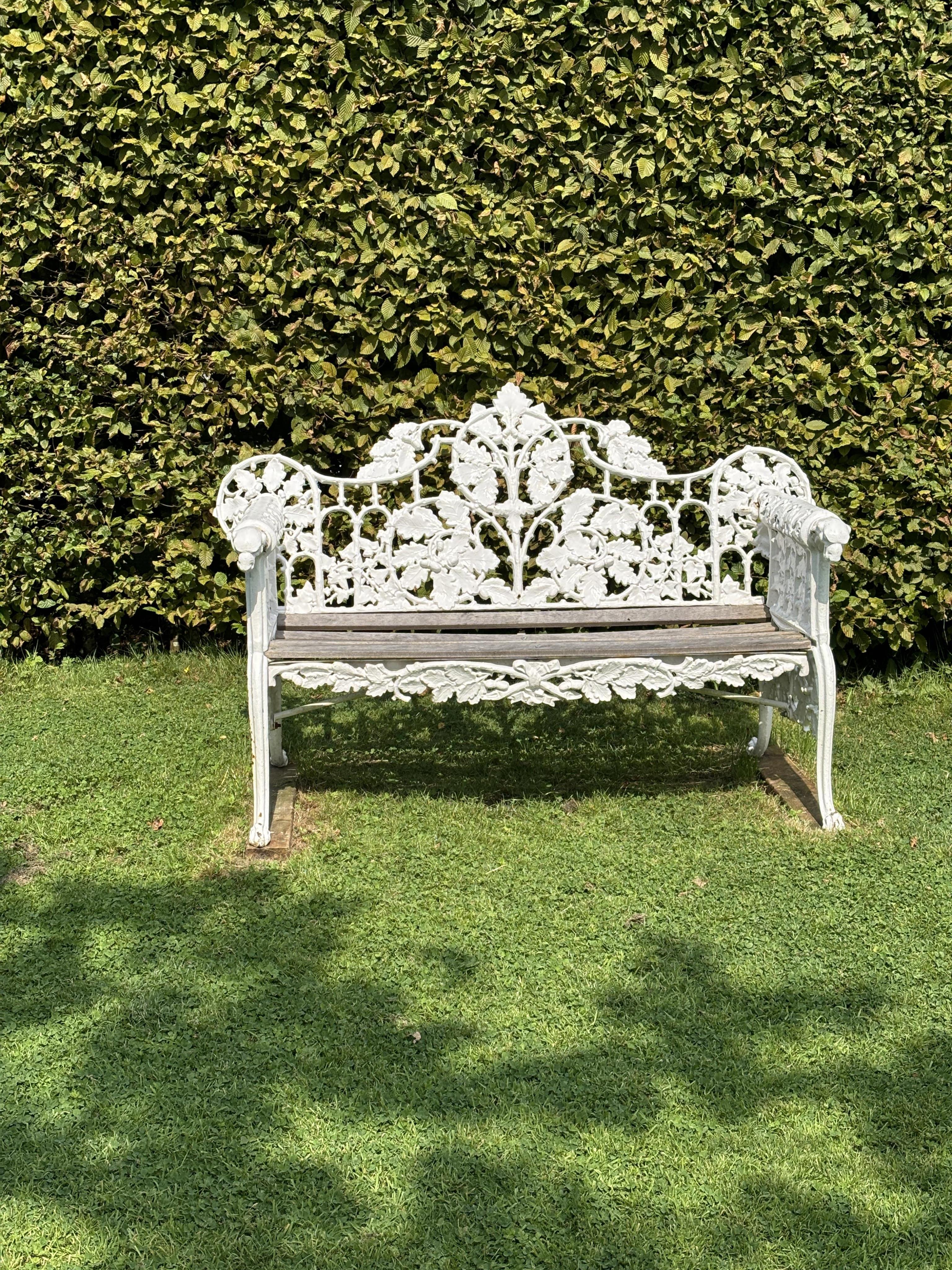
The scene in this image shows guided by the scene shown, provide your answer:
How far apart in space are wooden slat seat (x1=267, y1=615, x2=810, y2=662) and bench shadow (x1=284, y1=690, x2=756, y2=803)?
1.96ft

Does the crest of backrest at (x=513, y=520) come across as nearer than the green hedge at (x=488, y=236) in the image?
Yes

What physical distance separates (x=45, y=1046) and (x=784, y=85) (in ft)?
13.9

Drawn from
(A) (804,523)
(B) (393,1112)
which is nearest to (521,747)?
(A) (804,523)

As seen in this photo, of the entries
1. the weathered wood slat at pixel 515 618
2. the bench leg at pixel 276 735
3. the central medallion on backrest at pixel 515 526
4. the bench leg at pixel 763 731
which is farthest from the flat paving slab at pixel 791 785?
the bench leg at pixel 276 735

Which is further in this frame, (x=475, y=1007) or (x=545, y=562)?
(x=545, y=562)

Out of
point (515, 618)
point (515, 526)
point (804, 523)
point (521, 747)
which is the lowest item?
point (521, 747)

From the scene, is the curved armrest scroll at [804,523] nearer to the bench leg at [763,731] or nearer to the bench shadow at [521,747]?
the bench leg at [763,731]

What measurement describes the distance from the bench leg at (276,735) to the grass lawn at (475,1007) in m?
0.10

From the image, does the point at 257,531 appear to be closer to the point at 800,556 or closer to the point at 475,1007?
the point at 475,1007

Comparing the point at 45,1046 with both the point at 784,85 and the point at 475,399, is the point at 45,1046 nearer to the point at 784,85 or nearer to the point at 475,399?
the point at 475,399

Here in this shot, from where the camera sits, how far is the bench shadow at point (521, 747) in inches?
189

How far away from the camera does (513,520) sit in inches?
186

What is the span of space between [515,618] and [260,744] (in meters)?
0.98

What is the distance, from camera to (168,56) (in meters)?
5.29
